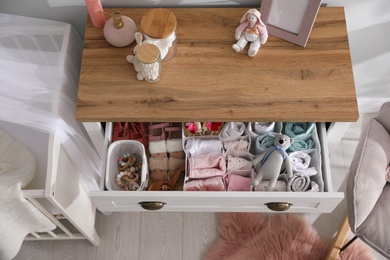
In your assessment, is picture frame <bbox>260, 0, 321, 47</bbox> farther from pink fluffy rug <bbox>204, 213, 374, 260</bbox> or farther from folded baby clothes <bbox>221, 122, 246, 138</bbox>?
pink fluffy rug <bbox>204, 213, 374, 260</bbox>

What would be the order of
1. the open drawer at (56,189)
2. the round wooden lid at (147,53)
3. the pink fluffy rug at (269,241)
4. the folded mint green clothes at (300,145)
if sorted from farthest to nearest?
the pink fluffy rug at (269,241), the folded mint green clothes at (300,145), the open drawer at (56,189), the round wooden lid at (147,53)

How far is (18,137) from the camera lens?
1.50 meters

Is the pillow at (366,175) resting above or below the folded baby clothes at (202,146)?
below

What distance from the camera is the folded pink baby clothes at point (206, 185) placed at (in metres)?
1.38

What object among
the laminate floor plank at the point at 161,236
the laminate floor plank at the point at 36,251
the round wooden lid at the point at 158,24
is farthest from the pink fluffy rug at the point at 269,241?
the round wooden lid at the point at 158,24

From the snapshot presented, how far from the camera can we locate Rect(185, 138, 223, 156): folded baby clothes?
1.41 metres

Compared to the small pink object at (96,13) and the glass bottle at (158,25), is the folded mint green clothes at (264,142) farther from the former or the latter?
the small pink object at (96,13)

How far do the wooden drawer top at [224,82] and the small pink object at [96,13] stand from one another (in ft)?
0.10

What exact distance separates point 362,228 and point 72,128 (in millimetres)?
894

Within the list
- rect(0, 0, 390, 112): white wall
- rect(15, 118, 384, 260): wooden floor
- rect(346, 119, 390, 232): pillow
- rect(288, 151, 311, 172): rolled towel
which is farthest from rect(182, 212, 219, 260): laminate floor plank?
rect(0, 0, 390, 112): white wall

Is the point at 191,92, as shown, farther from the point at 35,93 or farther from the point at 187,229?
the point at 187,229

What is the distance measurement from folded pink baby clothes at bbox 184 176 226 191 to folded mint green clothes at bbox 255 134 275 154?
151 mm

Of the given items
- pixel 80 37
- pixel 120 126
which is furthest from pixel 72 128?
pixel 80 37

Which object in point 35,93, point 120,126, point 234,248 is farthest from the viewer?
point 234,248
